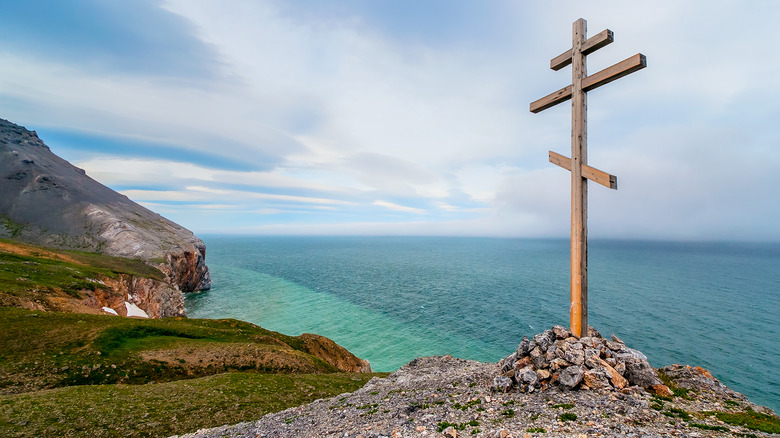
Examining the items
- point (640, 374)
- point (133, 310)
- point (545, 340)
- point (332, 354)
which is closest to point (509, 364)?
point (545, 340)

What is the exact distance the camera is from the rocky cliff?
107 m

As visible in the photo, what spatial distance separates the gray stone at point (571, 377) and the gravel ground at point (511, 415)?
28 centimetres

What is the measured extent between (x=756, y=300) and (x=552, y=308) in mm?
63313

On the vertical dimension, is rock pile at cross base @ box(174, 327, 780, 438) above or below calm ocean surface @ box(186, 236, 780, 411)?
above

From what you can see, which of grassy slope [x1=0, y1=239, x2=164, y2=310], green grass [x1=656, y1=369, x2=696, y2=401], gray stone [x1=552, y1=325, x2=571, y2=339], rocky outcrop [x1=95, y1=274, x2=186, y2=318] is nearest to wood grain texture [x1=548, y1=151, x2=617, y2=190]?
gray stone [x1=552, y1=325, x2=571, y2=339]

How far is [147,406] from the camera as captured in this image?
19125mm

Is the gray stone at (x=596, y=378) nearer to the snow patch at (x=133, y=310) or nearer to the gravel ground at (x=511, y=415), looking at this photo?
the gravel ground at (x=511, y=415)

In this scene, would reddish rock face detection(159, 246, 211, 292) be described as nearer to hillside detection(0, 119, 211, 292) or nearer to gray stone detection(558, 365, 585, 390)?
hillside detection(0, 119, 211, 292)

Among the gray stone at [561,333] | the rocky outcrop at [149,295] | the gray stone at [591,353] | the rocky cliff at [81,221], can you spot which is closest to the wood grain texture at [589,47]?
the gray stone at [561,333]

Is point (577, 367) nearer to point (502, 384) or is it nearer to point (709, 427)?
point (502, 384)

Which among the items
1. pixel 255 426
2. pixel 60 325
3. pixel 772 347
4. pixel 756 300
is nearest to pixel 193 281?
pixel 60 325

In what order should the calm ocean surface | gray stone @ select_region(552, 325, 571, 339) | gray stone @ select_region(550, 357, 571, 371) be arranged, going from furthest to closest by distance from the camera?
the calm ocean surface, gray stone @ select_region(552, 325, 571, 339), gray stone @ select_region(550, 357, 571, 371)

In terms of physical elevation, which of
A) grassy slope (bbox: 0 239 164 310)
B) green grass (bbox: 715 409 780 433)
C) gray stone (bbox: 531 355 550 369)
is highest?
gray stone (bbox: 531 355 550 369)

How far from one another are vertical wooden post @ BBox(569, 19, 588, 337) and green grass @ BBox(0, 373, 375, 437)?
18.8 meters
